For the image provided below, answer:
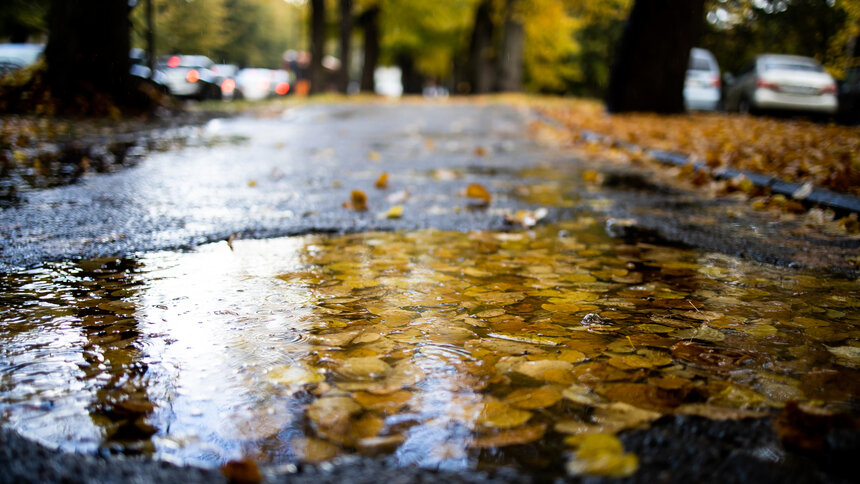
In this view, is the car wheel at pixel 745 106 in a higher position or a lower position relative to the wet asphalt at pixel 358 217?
higher

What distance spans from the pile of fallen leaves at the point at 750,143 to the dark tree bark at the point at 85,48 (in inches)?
305

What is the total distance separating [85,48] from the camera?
10.9 m

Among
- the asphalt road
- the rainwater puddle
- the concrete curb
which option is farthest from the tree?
the rainwater puddle

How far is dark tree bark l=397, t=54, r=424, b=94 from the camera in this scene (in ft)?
149

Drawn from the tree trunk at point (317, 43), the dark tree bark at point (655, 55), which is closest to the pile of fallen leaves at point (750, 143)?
the dark tree bark at point (655, 55)

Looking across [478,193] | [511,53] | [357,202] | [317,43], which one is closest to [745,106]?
[511,53]

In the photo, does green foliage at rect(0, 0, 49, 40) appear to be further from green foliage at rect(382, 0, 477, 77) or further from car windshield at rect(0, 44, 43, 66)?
green foliage at rect(382, 0, 477, 77)

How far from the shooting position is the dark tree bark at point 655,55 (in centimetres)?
1209

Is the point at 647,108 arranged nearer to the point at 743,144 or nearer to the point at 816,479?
the point at 743,144

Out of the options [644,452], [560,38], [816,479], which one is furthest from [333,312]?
[560,38]

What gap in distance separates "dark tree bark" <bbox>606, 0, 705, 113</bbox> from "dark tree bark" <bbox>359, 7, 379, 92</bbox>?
21005 mm

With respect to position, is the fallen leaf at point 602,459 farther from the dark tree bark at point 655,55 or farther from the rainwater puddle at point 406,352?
the dark tree bark at point 655,55

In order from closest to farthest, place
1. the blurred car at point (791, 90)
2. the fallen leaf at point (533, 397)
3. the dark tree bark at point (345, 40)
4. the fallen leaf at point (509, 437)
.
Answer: the fallen leaf at point (509, 437)
the fallen leaf at point (533, 397)
the blurred car at point (791, 90)
the dark tree bark at point (345, 40)

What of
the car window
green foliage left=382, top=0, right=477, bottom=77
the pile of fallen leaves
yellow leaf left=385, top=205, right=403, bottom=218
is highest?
green foliage left=382, top=0, right=477, bottom=77
